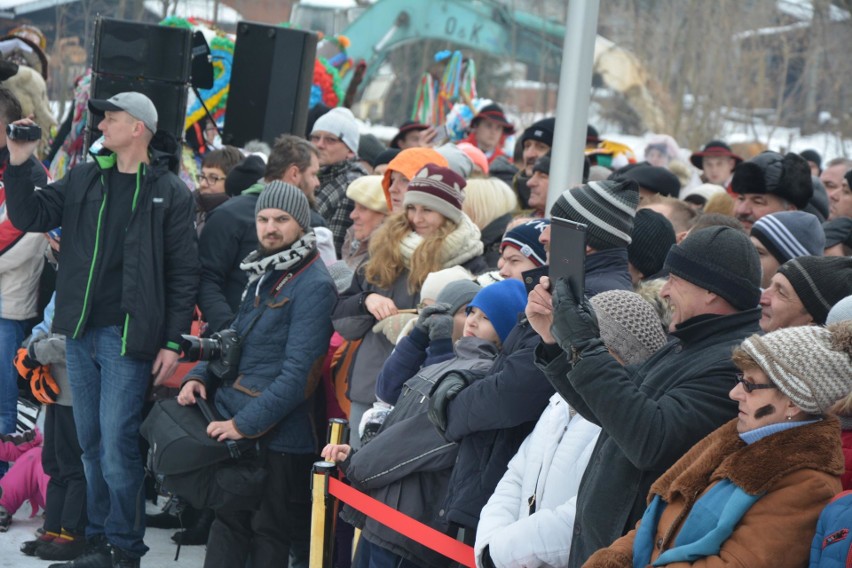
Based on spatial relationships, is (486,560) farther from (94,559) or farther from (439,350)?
(94,559)

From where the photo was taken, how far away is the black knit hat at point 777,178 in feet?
19.6

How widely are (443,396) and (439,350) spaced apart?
2.38ft

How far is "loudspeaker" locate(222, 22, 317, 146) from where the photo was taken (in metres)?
9.20

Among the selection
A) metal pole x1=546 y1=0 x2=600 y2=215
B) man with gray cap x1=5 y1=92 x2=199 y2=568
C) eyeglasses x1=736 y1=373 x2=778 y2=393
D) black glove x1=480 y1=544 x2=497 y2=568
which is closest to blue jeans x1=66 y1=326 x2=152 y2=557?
man with gray cap x1=5 y1=92 x2=199 y2=568

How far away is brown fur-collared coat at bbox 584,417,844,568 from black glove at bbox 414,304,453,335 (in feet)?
6.47

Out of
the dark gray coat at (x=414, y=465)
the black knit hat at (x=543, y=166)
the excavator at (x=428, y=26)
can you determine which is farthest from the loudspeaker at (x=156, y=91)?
the excavator at (x=428, y=26)

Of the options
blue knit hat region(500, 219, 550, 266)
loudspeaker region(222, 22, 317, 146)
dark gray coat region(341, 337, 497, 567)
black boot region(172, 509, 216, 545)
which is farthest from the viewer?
loudspeaker region(222, 22, 317, 146)

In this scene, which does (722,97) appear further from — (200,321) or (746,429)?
(746,429)

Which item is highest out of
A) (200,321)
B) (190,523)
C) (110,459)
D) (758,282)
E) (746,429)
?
(758,282)

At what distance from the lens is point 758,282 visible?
3445 millimetres

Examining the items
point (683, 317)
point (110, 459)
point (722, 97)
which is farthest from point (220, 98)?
point (722, 97)

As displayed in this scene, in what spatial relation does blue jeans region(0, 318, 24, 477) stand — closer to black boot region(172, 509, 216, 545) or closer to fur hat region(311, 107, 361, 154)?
black boot region(172, 509, 216, 545)

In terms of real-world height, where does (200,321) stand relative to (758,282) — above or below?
below

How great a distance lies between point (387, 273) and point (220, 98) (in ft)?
21.0
